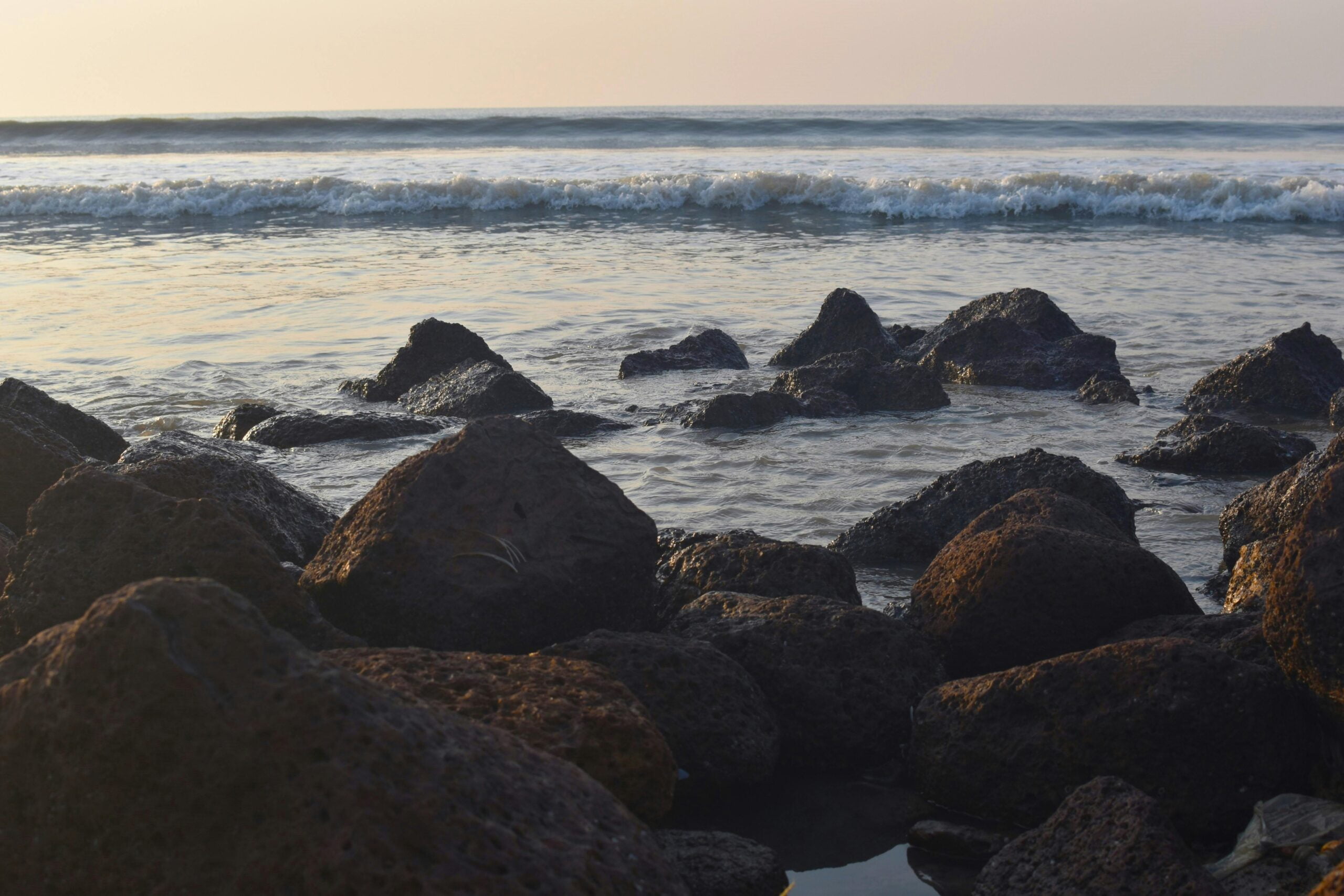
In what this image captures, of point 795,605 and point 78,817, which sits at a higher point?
point 78,817

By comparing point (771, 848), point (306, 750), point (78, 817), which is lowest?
point (771, 848)

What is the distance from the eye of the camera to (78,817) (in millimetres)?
1809

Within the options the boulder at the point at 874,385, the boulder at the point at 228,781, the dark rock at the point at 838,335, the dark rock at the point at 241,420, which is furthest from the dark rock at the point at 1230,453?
the boulder at the point at 228,781

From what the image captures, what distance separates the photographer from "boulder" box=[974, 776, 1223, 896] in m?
2.33

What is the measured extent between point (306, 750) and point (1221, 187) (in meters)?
20.3

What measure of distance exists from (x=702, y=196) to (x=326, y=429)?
15.6 m

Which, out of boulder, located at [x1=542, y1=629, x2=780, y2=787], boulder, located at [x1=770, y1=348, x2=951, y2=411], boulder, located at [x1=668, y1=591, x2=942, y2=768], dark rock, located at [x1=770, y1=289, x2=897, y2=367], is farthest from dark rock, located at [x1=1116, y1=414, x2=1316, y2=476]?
boulder, located at [x1=542, y1=629, x2=780, y2=787]

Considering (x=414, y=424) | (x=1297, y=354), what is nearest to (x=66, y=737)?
(x=414, y=424)

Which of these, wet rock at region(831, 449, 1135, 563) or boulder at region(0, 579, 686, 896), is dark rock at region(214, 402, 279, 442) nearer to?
wet rock at region(831, 449, 1135, 563)

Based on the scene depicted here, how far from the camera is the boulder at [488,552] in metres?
3.29

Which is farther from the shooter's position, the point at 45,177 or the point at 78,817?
the point at 45,177

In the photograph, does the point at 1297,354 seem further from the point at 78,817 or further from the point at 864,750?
the point at 78,817

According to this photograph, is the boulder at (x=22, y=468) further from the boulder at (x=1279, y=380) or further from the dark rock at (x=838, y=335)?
the boulder at (x=1279, y=380)

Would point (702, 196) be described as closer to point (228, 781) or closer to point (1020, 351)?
point (1020, 351)
